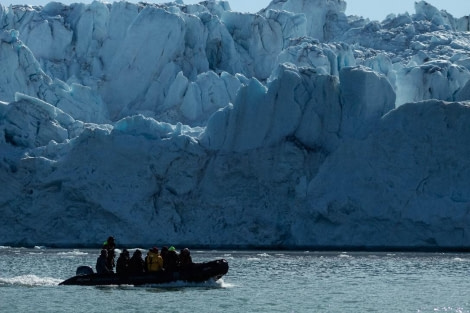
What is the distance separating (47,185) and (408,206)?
12120 mm

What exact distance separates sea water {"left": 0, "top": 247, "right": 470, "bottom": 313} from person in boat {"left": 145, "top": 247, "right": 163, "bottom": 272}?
0.41 metres

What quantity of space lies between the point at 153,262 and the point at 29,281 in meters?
Result: 2.87

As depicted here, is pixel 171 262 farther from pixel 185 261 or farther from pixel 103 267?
pixel 103 267

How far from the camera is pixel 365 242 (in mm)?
35812

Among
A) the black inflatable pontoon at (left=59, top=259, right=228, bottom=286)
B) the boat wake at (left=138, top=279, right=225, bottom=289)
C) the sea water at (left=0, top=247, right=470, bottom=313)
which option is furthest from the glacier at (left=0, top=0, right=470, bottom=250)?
the black inflatable pontoon at (left=59, top=259, right=228, bottom=286)

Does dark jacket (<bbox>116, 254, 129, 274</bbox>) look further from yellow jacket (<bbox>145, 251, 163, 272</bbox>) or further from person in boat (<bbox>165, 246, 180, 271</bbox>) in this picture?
person in boat (<bbox>165, 246, 180, 271</bbox>)

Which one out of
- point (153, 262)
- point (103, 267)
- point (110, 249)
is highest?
point (110, 249)

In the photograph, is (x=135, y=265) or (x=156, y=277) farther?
(x=135, y=265)

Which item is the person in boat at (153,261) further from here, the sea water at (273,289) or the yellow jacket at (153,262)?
the sea water at (273,289)

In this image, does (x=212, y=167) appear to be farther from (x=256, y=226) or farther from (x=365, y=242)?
(x=365, y=242)

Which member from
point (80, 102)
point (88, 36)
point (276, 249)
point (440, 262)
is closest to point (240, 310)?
point (440, 262)

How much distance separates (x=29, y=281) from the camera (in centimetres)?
2491

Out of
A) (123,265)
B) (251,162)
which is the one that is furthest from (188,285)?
(251,162)

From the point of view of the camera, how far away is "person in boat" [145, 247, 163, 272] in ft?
79.2
